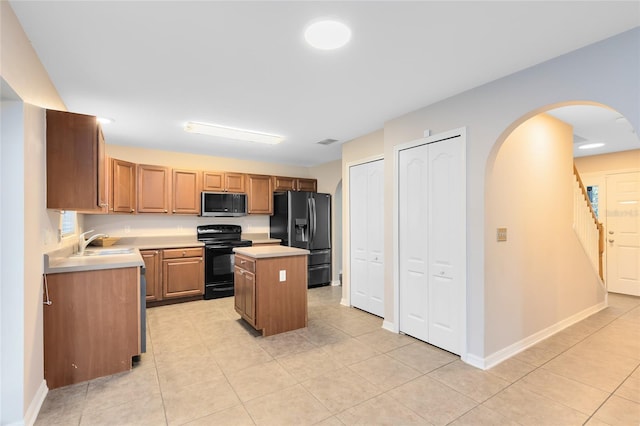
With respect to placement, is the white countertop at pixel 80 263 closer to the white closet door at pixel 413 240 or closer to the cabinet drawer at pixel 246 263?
the cabinet drawer at pixel 246 263

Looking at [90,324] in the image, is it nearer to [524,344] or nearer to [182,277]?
[182,277]

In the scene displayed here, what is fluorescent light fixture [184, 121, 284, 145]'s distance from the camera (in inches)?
147

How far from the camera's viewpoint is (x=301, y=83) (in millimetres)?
2578

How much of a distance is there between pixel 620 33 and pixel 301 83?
217cm

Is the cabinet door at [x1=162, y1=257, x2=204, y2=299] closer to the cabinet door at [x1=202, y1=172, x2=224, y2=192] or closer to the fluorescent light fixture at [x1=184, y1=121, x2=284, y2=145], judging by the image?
the cabinet door at [x1=202, y1=172, x2=224, y2=192]

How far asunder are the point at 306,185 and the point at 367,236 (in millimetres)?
2507

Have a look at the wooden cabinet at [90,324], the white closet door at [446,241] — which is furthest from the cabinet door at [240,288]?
the white closet door at [446,241]

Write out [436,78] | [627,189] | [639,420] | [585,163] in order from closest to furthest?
[639,420], [436,78], [627,189], [585,163]

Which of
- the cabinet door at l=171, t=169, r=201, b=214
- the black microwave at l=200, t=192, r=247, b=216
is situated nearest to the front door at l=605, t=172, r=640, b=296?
the black microwave at l=200, t=192, r=247, b=216

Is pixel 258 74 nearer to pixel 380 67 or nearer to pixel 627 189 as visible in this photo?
pixel 380 67

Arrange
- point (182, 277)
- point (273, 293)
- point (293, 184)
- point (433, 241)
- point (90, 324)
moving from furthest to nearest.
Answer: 1. point (293, 184)
2. point (182, 277)
3. point (273, 293)
4. point (433, 241)
5. point (90, 324)

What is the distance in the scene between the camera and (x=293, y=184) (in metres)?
6.12

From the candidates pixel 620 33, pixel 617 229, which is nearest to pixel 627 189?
pixel 617 229

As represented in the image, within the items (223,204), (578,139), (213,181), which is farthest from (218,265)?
(578,139)
